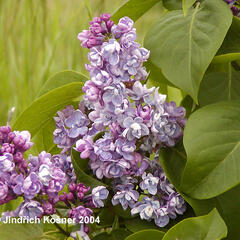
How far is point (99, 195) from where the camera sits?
2.37 ft

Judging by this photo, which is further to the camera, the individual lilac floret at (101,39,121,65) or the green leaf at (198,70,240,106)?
the green leaf at (198,70,240,106)

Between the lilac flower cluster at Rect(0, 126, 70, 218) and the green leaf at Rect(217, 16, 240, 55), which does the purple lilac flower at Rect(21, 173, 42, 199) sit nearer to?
the lilac flower cluster at Rect(0, 126, 70, 218)

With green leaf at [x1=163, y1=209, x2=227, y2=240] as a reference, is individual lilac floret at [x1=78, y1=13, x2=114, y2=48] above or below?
above

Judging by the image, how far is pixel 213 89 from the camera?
843 millimetres

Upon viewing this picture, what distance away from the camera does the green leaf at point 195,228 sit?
648mm

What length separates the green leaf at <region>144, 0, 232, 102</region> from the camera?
2.27ft

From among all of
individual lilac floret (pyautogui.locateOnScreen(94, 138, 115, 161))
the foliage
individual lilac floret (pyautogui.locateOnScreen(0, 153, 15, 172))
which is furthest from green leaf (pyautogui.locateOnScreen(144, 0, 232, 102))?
individual lilac floret (pyautogui.locateOnScreen(0, 153, 15, 172))

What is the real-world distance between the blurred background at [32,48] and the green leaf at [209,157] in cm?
72

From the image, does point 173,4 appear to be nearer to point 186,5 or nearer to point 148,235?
point 186,5

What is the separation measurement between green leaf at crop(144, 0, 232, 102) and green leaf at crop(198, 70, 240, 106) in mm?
109

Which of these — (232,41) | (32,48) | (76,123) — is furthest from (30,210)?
(32,48)

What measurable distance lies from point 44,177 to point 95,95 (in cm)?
12

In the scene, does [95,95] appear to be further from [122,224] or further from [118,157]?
[122,224]

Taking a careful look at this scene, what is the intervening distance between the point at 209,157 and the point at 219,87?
17cm
